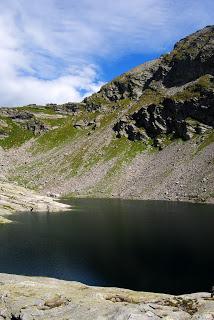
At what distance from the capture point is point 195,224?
3885 inches

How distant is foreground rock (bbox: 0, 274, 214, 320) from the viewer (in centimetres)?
3086

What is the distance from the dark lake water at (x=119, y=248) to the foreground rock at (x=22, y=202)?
1051 centimetres

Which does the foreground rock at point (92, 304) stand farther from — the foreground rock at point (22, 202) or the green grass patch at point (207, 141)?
the green grass patch at point (207, 141)

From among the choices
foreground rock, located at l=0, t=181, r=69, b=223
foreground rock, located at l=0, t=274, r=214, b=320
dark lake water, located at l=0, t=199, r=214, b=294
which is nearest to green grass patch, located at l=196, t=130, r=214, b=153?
dark lake water, located at l=0, t=199, r=214, b=294

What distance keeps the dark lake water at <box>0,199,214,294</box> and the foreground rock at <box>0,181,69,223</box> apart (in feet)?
34.5

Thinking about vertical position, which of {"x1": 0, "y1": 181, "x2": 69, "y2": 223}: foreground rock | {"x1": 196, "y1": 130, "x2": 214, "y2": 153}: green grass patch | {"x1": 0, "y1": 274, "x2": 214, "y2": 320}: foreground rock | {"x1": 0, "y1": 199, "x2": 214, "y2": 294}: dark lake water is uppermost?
{"x1": 196, "y1": 130, "x2": 214, "y2": 153}: green grass patch

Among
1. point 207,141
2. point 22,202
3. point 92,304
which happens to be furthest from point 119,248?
point 207,141

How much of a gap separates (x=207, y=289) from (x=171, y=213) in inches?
2684

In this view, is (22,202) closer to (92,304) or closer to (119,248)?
(119,248)

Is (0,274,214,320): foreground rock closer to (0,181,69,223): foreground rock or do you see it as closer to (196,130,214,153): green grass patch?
(0,181,69,223): foreground rock

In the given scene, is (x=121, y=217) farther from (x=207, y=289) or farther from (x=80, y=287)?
(x=80, y=287)

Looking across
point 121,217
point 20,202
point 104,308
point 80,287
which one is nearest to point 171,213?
point 121,217

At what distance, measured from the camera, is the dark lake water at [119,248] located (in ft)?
189

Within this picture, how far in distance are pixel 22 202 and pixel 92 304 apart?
10836 centimetres
